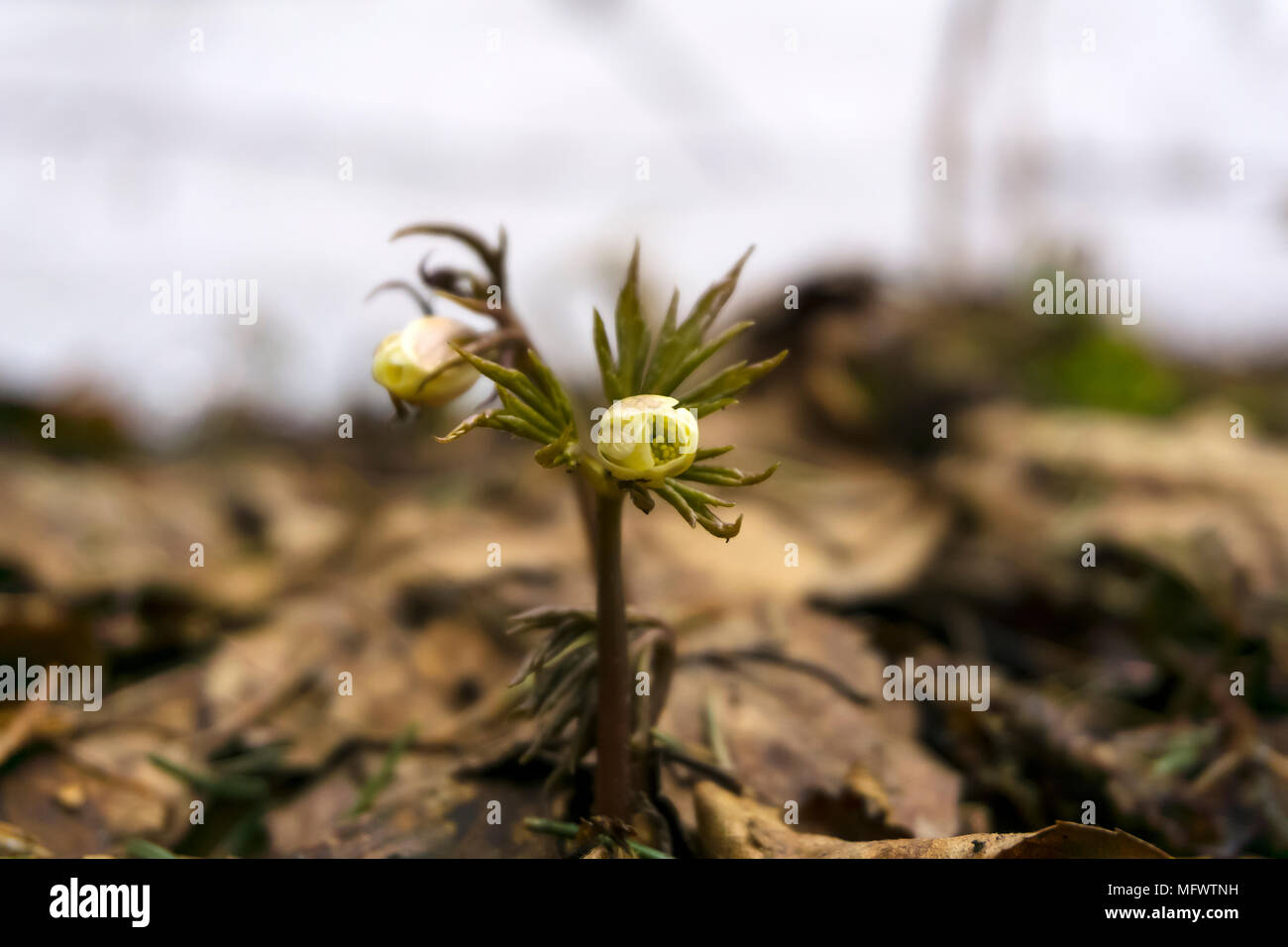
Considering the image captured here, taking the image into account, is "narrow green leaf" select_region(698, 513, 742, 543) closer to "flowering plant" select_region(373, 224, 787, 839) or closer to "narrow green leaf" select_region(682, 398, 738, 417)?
"flowering plant" select_region(373, 224, 787, 839)

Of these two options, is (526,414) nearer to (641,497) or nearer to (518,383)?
(518,383)

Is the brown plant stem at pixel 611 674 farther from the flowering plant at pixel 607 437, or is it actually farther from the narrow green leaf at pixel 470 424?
the narrow green leaf at pixel 470 424

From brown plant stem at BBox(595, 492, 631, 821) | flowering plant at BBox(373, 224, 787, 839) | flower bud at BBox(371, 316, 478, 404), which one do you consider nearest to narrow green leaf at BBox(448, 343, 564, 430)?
flowering plant at BBox(373, 224, 787, 839)

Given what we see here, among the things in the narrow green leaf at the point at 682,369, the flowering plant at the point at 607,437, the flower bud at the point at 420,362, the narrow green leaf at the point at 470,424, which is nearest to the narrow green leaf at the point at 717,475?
the flowering plant at the point at 607,437

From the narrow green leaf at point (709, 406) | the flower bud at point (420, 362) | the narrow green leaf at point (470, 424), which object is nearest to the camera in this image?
the narrow green leaf at point (470, 424)

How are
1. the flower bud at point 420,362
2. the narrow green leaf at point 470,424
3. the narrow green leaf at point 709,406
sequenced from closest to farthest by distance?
the narrow green leaf at point 470,424
the narrow green leaf at point 709,406
the flower bud at point 420,362

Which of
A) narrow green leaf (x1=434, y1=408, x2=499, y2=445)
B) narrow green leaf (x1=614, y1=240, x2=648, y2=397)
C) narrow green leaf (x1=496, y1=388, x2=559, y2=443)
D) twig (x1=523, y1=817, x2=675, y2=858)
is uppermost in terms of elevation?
narrow green leaf (x1=614, y1=240, x2=648, y2=397)

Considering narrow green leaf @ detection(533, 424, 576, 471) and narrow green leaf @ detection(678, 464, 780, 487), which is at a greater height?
narrow green leaf @ detection(533, 424, 576, 471)
